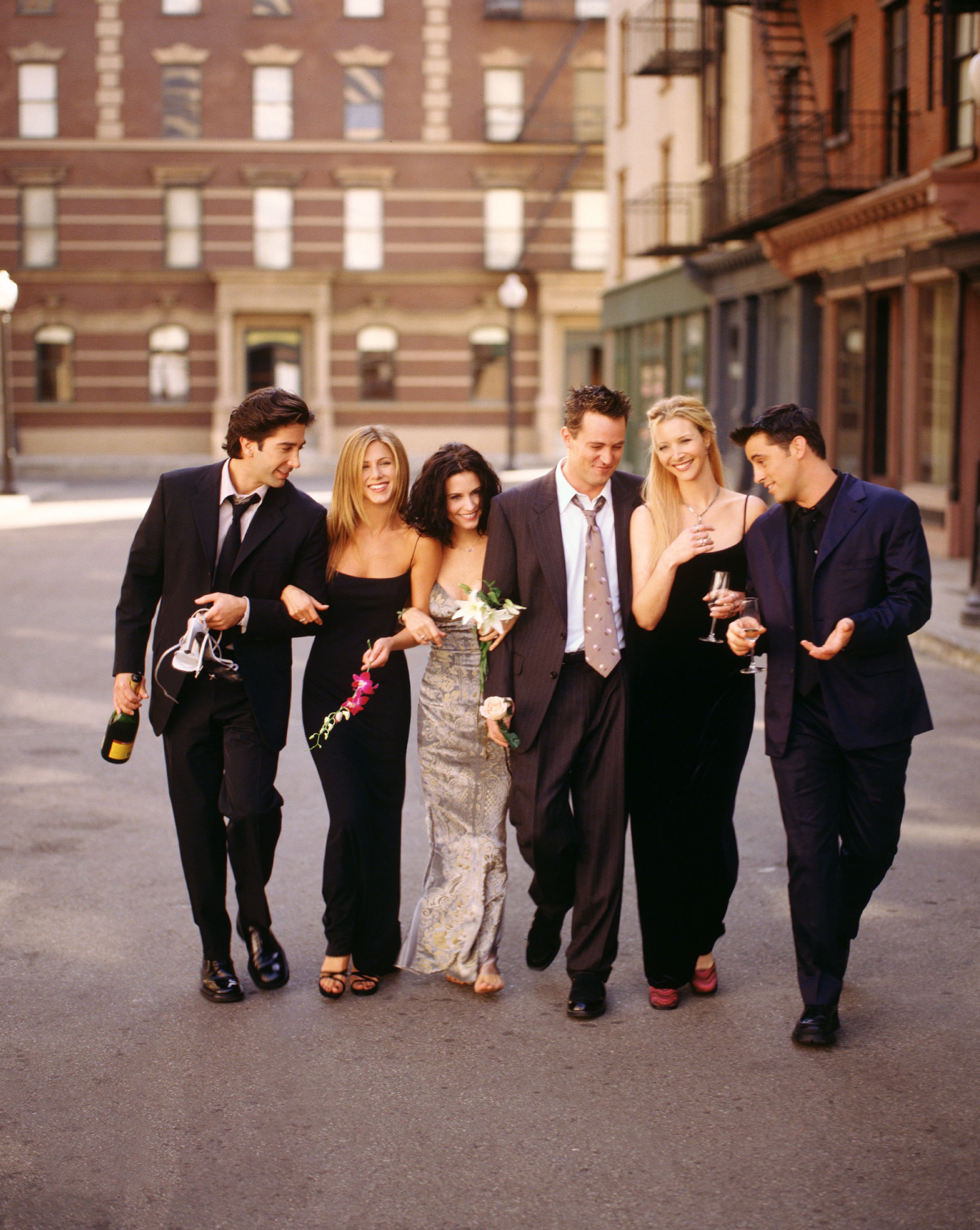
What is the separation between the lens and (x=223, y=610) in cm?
502

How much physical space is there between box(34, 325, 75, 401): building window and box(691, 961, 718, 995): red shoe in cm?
4228

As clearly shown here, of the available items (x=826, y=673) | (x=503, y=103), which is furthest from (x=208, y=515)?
(x=503, y=103)

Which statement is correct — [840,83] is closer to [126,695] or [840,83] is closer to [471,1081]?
[126,695]

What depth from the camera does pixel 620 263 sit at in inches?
1464

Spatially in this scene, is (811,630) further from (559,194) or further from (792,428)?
(559,194)

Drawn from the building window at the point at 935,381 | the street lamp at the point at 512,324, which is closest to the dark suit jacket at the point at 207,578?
the building window at the point at 935,381

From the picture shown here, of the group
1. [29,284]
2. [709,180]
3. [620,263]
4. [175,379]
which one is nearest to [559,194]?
[620,263]

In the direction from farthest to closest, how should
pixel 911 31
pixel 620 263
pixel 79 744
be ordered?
pixel 620 263, pixel 911 31, pixel 79 744

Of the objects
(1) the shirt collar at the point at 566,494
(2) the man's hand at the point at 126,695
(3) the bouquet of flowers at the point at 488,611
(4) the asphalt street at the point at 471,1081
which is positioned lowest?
(4) the asphalt street at the point at 471,1081

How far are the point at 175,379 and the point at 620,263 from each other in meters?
14.3

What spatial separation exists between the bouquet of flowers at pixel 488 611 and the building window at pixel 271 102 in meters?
41.2

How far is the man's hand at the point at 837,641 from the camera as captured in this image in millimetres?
4609

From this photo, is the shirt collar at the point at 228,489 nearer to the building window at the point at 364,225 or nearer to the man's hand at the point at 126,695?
the man's hand at the point at 126,695

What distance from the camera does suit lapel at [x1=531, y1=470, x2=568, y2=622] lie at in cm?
507
